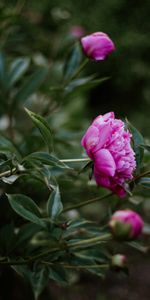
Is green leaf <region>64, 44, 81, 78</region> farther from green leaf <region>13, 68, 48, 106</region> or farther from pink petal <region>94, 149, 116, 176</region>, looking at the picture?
pink petal <region>94, 149, 116, 176</region>

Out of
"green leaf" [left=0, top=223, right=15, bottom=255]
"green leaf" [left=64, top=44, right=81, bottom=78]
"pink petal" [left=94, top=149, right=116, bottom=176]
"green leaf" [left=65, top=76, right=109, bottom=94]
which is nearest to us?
"pink petal" [left=94, top=149, right=116, bottom=176]

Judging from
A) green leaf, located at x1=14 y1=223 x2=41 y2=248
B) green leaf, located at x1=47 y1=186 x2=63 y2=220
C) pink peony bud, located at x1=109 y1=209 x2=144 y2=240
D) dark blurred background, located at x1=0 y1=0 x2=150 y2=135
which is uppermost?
green leaf, located at x1=47 y1=186 x2=63 y2=220

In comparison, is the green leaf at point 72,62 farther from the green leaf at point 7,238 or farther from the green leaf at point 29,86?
the green leaf at point 7,238

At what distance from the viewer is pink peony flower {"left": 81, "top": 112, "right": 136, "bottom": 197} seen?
2.71ft

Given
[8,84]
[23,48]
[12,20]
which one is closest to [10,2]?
[23,48]

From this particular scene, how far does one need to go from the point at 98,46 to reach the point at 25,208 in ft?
1.15

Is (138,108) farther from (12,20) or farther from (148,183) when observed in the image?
(148,183)

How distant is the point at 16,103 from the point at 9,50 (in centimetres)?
50

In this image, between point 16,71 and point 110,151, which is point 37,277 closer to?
point 110,151

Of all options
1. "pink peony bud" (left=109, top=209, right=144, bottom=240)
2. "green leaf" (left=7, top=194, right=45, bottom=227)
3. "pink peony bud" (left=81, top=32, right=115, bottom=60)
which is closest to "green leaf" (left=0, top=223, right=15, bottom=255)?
"green leaf" (left=7, top=194, right=45, bottom=227)

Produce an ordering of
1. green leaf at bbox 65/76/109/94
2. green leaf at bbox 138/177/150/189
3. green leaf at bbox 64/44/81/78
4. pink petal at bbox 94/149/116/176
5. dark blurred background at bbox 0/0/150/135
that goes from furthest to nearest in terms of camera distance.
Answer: dark blurred background at bbox 0/0/150/135
green leaf at bbox 64/44/81/78
green leaf at bbox 65/76/109/94
green leaf at bbox 138/177/150/189
pink petal at bbox 94/149/116/176

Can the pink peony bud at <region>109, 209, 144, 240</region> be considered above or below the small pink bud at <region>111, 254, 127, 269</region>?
above

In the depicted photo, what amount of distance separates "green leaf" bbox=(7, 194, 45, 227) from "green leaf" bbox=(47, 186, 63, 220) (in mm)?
22

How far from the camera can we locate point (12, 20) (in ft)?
4.81
